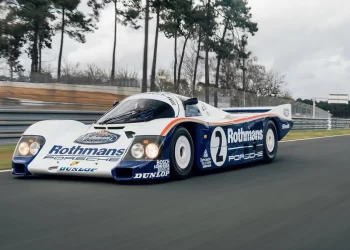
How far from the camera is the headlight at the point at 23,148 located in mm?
7287

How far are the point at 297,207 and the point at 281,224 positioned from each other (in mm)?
869

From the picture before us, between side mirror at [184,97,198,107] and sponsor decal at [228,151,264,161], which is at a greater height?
side mirror at [184,97,198,107]

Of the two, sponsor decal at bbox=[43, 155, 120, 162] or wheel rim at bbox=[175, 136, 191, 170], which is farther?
wheel rim at bbox=[175, 136, 191, 170]

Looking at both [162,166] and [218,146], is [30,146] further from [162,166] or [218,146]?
[218,146]

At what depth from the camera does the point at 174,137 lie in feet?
23.2

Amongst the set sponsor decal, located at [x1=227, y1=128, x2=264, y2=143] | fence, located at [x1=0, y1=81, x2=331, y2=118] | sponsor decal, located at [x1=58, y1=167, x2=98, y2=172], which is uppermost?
fence, located at [x1=0, y1=81, x2=331, y2=118]

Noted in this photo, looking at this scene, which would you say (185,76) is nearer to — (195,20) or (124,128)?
(195,20)

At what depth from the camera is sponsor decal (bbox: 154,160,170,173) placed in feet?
22.1

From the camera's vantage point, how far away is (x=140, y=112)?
25.4 feet

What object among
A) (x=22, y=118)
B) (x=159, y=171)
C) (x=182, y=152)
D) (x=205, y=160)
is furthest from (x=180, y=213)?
(x=22, y=118)

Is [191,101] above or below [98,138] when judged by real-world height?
above

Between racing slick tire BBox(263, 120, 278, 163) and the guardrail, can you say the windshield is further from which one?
the guardrail

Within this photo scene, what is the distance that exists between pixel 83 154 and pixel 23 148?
0.98m

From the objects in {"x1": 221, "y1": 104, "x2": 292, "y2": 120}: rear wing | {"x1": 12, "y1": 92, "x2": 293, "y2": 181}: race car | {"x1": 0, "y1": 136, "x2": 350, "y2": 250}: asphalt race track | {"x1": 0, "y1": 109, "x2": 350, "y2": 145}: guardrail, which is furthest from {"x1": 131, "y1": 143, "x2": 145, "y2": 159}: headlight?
{"x1": 0, "y1": 109, "x2": 350, "y2": 145}: guardrail
